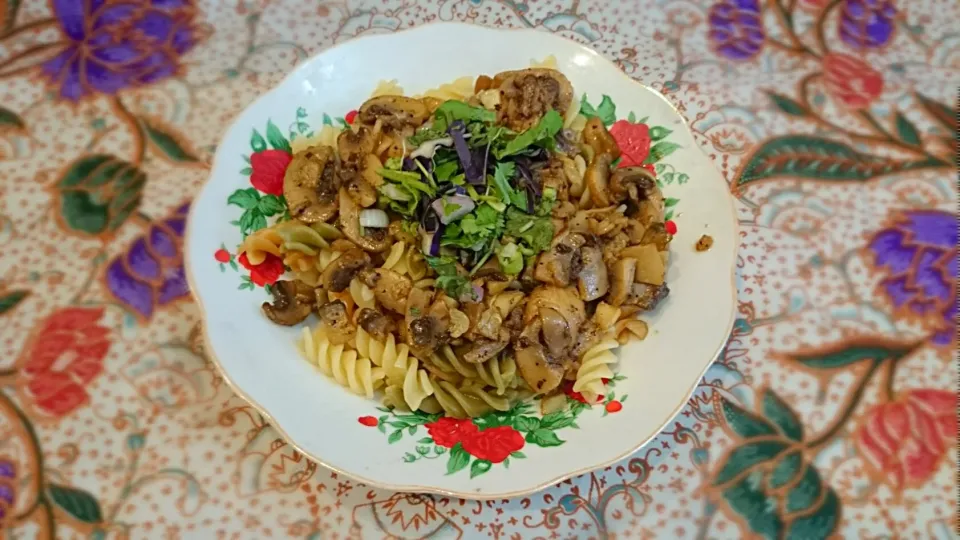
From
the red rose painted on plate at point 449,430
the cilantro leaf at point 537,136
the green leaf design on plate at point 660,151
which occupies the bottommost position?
the red rose painted on plate at point 449,430

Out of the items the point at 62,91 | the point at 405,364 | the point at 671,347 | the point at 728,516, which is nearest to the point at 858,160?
Answer: the point at 671,347

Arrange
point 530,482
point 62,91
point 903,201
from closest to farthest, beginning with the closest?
point 530,482, point 903,201, point 62,91

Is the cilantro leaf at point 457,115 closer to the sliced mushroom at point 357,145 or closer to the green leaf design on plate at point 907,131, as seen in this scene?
the sliced mushroom at point 357,145

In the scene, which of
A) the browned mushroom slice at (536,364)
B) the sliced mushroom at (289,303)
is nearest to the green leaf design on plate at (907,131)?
the browned mushroom slice at (536,364)

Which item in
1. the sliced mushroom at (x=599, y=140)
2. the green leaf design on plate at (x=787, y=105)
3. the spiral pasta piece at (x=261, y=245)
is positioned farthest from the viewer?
the green leaf design on plate at (x=787, y=105)

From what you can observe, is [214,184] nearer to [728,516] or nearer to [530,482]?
[530,482]

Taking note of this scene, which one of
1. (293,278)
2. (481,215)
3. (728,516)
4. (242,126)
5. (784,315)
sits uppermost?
(242,126)

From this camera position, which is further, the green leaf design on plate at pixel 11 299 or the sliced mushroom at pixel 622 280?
the green leaf design on plate at pixel 11 299
